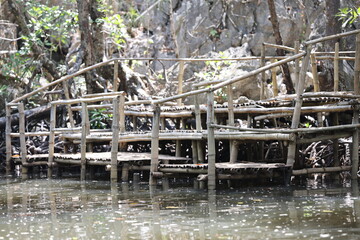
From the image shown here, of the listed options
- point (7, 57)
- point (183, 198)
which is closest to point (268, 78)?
point (7, 57)

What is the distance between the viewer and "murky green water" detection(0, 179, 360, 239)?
213 inches

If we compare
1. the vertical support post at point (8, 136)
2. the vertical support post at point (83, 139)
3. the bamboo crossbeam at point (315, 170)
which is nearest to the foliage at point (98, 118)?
the vertical support post at point (8, 136)

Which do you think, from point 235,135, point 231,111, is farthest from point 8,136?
point 235,135

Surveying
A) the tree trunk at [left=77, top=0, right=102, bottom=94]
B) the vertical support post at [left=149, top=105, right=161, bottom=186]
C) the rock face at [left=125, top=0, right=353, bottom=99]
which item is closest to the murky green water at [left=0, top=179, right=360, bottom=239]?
the vertical support post at [left=149, top=105, right=161, bottom=186]

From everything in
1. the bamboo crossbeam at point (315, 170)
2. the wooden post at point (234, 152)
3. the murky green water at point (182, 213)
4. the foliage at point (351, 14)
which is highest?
the foliage at point (351, 14)

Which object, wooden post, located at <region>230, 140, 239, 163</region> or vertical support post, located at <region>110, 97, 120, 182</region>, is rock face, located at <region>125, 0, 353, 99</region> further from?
wooden post, located at <region>230, 140, 239, 163</region>

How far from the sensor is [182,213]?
6.48 m

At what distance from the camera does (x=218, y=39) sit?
17.7 metres

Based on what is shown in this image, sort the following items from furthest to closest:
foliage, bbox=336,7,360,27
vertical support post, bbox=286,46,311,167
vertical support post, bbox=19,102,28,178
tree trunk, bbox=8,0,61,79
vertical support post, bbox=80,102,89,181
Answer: tree trunk, bbox=8,0,61,79 → vertical support post, bbox=19,102,28,178 → vertical support post, bbox=80,102,89,181 → foliage, bbox=336,7,360,27 → vertical support post, bbox=286,46,311,167

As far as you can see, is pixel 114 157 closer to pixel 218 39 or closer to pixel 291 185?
pixel 291 185

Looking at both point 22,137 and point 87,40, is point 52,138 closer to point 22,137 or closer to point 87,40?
point 22,137

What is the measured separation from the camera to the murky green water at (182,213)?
213 inches

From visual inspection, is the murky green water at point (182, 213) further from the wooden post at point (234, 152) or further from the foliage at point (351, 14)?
the foliage at point (351, 14)

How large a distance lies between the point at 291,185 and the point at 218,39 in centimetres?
976
